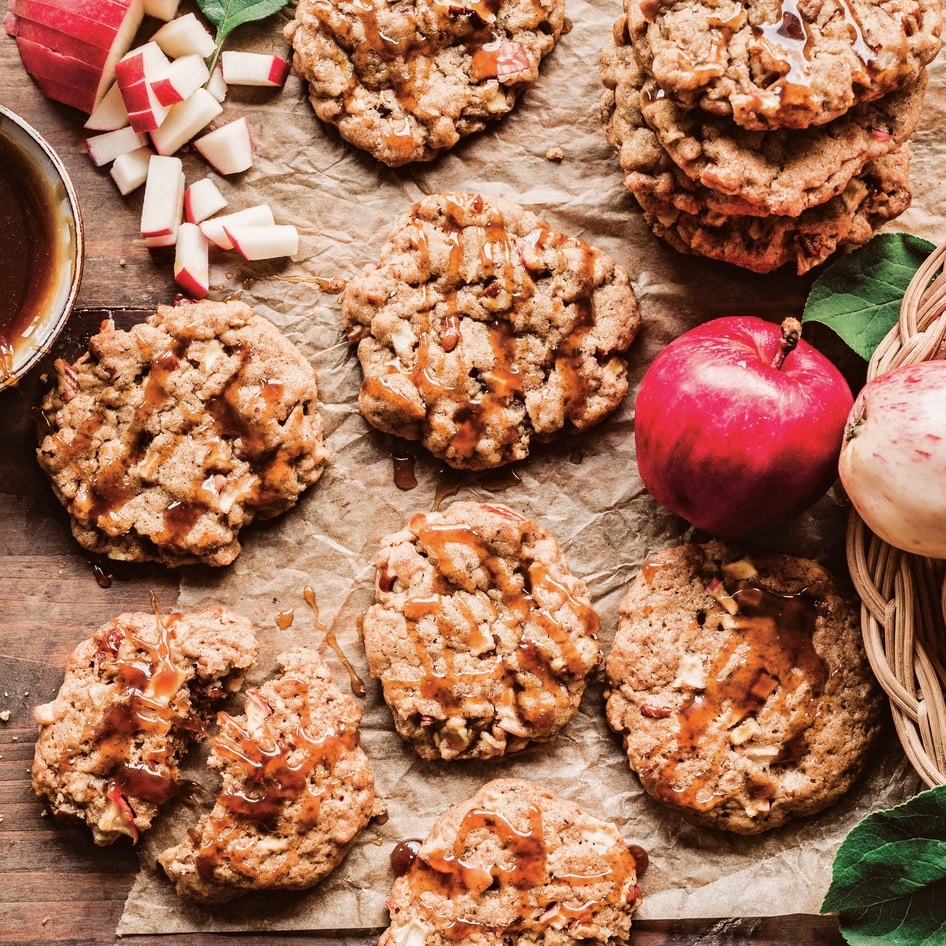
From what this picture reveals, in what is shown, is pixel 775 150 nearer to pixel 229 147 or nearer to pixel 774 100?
pixel 774 100

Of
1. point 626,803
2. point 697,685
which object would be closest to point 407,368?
point 697,685

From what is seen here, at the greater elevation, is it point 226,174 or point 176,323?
point 226,174

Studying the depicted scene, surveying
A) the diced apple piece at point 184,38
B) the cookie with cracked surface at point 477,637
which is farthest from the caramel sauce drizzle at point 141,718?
the diced apple piece at point 184,38

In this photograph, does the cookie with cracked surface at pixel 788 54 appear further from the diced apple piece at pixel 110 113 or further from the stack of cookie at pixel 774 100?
the diced apple piece at pixel 110 113

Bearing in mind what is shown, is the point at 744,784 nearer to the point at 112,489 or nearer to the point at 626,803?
the point at 626,803

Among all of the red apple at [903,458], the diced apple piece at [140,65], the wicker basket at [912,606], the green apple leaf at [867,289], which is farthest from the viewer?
the diced apple piece at [140,65]

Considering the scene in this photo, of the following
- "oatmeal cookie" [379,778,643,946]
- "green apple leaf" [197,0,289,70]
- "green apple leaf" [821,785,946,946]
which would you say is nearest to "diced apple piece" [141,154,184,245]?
"green apple leaf" [197,0,289,70]

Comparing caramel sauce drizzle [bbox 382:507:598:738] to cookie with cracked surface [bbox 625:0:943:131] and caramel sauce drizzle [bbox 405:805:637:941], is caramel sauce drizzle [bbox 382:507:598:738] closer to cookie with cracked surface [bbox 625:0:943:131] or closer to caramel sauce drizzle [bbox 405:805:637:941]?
caramel sauce drizzle [bbox 405:805:637:941]

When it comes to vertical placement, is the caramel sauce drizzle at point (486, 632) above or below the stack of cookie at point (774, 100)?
below
